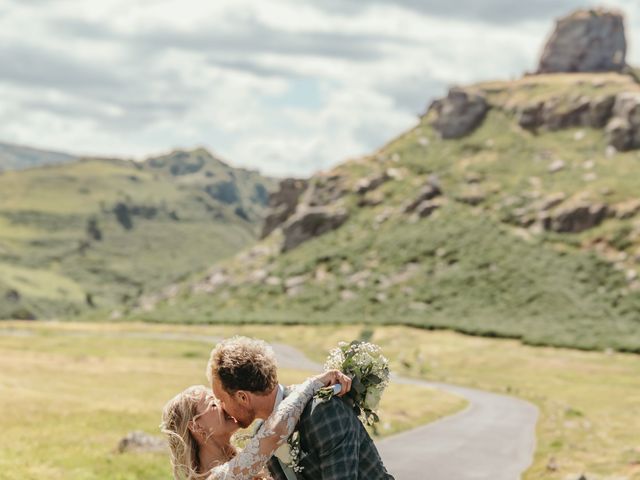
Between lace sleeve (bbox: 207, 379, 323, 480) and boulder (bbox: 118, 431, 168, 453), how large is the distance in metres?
18.8

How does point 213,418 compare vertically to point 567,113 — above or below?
below

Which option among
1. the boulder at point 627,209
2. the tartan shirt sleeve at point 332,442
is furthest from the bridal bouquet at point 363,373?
the boulder at point 627,209

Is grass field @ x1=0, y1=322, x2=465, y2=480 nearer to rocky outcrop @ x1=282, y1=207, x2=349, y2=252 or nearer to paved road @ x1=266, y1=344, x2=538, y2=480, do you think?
paved road @ x1=266, y1=344, x2=538, y2=480

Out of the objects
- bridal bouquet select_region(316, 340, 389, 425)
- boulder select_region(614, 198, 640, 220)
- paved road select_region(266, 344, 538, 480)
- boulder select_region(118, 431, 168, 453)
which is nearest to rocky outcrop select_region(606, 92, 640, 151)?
boulder select_region(614, 198, 640, 220)

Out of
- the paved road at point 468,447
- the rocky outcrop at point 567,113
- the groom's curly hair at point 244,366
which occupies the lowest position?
the paved road at point 468,447

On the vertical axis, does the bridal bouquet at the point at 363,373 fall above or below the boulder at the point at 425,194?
below

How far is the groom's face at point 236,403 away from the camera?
661 cm

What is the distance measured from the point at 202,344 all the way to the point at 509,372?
38798mm

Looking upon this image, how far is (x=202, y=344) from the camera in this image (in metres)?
99.4

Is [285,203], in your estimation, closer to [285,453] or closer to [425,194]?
[425,194]

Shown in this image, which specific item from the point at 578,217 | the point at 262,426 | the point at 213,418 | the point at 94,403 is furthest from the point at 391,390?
the point at 578,217

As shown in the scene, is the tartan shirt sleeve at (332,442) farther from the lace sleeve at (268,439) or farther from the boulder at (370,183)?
the boulder at (370,183)

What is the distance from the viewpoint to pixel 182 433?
696 centimetres

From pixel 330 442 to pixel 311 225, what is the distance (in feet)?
540
